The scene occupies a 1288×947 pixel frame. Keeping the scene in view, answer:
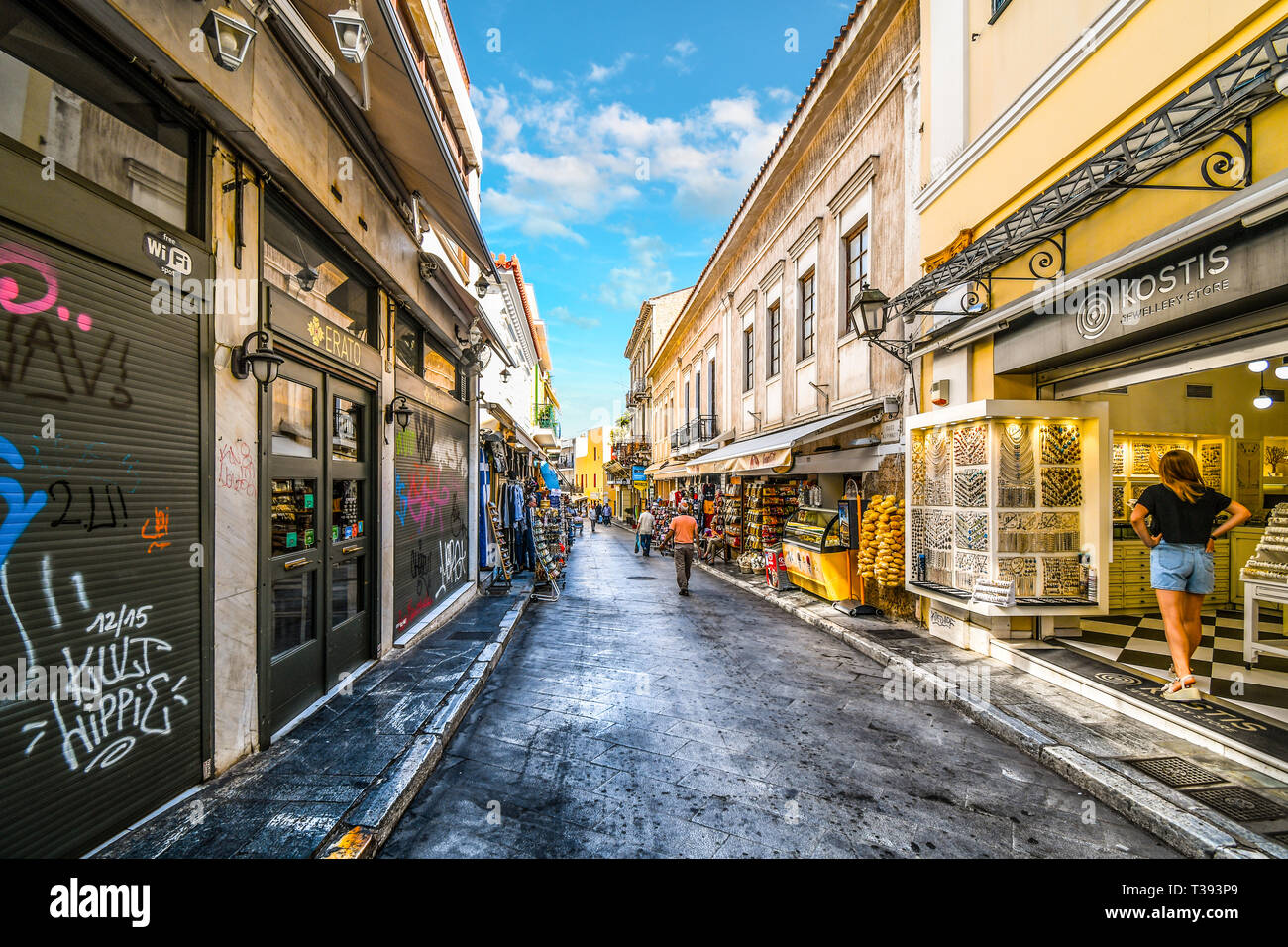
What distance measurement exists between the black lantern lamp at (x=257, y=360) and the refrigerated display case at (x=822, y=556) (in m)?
8.21

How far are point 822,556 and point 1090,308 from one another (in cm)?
534

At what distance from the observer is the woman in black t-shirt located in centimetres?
478

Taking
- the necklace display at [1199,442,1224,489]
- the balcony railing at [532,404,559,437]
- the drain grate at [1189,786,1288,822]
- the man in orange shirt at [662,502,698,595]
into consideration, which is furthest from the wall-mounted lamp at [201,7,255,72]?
the balcony railing at [532,404,559,437]

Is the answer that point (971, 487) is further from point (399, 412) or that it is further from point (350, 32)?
point (350, 32)

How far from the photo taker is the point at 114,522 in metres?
2.88

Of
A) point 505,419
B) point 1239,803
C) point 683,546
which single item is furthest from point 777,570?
point 1239,803

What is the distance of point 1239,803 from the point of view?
3295 millimetres

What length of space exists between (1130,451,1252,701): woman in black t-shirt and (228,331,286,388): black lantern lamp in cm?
687

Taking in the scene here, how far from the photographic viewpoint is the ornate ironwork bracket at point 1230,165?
393cm

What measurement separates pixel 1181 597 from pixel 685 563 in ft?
26.1

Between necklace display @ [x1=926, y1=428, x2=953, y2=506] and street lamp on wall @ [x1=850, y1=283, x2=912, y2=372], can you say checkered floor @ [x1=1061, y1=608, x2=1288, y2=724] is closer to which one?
necklace display @ [x1=926, y1=428, x2=953, y2=506]

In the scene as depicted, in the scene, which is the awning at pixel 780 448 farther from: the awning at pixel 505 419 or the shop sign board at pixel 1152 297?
the awning at pixel 505 419
